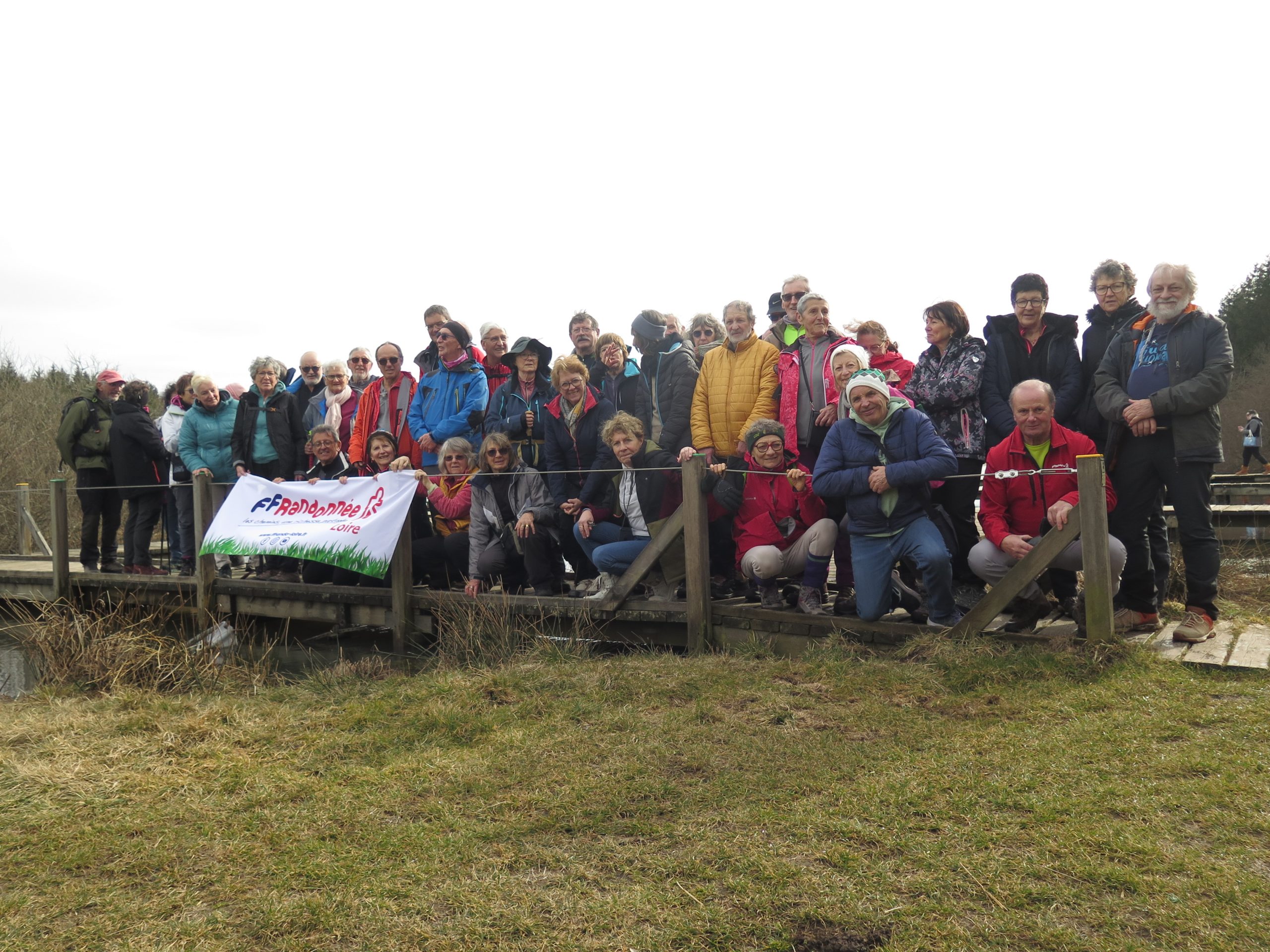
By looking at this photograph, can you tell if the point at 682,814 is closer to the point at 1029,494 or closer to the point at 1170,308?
the point at 1029,494

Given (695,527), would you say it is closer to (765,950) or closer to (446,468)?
(446,468)

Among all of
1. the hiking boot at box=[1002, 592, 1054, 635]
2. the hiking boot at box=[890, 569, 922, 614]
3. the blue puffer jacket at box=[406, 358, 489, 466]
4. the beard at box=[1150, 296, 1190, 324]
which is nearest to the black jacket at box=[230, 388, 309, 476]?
the blue puffer jacket at box=[406, 358, 489, 466]

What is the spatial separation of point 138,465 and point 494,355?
4333 mm

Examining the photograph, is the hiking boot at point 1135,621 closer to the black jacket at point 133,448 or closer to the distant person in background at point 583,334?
the distant person in background at point 583,334

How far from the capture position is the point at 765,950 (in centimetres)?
265

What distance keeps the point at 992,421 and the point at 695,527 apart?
1981 millimetres

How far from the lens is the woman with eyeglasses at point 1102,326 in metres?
5.82

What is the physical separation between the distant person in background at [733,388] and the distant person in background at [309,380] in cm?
445

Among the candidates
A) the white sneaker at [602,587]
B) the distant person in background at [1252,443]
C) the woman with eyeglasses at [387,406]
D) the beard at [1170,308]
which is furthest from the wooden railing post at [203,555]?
the distant person in background at [1252,443]

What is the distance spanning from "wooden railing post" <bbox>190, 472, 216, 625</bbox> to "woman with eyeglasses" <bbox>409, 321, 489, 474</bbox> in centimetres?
229

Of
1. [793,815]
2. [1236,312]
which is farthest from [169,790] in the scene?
[1236,312]

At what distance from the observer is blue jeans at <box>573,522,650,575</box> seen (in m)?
6.53

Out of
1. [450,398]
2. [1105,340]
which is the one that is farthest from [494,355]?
[1105,340]

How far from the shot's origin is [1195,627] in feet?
16.9
